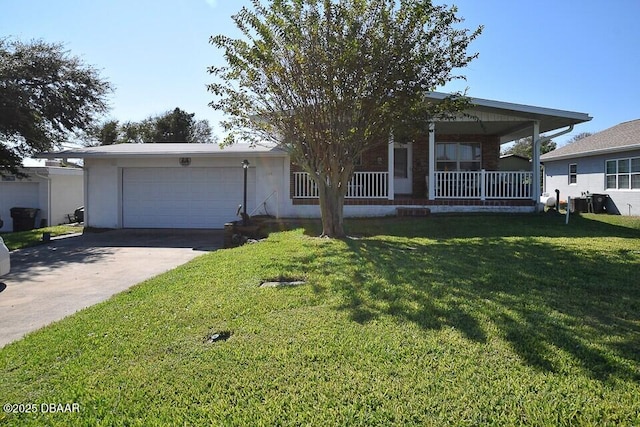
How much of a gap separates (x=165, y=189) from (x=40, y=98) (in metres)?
5.38

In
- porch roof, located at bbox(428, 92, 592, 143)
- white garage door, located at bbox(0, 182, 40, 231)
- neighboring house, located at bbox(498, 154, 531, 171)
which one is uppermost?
porch roof, located at bbox(428, 92, 592, 143)

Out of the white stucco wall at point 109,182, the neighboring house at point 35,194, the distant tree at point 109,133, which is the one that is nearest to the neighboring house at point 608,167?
the white stucco wall at point 109,182

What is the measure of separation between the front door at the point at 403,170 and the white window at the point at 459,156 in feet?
4.18

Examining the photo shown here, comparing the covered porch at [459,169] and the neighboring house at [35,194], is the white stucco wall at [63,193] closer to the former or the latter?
the neighboring house at [35,194]

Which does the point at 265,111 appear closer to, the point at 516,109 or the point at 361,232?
the point at 361,232

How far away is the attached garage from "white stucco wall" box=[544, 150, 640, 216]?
1444cm

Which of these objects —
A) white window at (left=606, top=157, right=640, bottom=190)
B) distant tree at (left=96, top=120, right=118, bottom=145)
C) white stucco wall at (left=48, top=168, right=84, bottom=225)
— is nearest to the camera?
white window at (left=606, top=157, right=640, bottom=190)

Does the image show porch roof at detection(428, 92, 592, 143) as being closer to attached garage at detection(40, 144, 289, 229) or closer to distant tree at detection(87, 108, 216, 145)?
attached garage at detection(40, 144, 289, 229)

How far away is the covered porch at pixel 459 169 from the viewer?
12.6 meters

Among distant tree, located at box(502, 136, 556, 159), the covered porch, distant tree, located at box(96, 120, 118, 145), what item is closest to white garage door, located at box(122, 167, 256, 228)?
the covered porch

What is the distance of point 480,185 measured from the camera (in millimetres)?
13227

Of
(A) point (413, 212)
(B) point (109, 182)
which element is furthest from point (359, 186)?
(B) point (109, 182)

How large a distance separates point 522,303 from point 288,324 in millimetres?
2473

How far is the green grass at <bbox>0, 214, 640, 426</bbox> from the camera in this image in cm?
254
